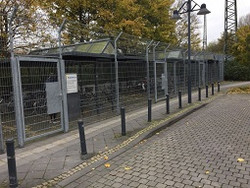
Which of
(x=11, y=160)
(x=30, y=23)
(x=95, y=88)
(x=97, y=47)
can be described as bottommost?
(x=11, y=160)

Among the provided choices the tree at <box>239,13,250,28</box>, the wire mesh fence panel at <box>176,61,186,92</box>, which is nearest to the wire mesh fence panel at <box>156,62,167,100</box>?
the wire mesh fence panel at <box>176,61,186,92</box>

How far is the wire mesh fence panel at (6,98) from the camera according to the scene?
5.59 metres

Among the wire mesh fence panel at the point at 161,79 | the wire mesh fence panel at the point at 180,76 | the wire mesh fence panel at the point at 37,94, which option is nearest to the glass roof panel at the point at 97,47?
the wire mesh fence panel at the point at 37,94

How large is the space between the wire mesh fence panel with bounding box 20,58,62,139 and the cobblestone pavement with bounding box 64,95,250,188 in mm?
2552

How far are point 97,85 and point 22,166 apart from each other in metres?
4.61

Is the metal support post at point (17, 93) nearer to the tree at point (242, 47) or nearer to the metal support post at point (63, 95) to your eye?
the metal support post at point (63, 95)

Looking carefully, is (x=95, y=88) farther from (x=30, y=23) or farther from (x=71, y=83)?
(x=30, y=23)

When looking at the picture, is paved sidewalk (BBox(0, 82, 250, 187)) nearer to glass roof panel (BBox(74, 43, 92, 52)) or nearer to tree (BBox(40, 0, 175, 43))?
glass roof panel (BBox(74, 43, 92, 52))

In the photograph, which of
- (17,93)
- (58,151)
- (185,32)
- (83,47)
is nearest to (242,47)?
(185,32)

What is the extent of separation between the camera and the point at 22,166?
4.68 m

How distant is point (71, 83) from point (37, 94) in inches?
49.2

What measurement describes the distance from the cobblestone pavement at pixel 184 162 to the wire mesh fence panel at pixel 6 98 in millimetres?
2622

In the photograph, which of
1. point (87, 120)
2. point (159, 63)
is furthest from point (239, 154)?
point (159, 63)

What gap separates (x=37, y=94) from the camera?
6.39 m
